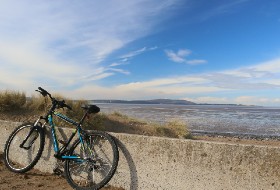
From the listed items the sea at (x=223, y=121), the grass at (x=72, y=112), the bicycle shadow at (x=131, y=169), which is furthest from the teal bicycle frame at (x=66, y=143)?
the sea at (x=223, y=121)

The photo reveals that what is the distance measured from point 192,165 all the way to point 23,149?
11.5 feet

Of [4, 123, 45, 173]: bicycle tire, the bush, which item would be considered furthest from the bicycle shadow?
the bush

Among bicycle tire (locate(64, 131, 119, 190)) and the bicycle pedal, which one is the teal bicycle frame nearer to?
bicycle tire (locate(64, 131, 119, 190))

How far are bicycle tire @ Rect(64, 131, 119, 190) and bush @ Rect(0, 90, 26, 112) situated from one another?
987 centimetres

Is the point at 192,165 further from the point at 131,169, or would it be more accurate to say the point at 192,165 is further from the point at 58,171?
the point at 58,171

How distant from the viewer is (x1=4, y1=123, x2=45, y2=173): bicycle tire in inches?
244

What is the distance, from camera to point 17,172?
6.22 m

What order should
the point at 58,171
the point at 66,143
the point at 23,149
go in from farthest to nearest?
the point at 23,149 < the point at 58,171 < the point at 66,143

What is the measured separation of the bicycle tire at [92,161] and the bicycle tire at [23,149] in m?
0.95

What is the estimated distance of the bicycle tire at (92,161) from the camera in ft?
17.4

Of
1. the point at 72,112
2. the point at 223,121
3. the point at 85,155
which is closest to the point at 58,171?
the point at 85,155

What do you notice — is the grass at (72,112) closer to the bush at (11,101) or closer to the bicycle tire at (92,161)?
the bush at (11,101)

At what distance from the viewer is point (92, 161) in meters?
5.34

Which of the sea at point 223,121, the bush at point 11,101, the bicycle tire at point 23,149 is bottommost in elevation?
the sea at point 223,121
